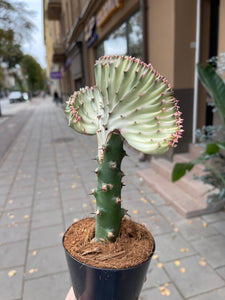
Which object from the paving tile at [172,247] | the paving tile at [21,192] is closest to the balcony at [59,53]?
the paving tile at [21,192]

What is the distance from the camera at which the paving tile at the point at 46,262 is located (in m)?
2.73

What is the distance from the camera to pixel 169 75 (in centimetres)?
496

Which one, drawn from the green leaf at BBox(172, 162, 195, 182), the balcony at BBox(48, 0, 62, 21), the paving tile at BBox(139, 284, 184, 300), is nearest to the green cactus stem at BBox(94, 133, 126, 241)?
the green leaf at BBox(172, 162, 195, 182)

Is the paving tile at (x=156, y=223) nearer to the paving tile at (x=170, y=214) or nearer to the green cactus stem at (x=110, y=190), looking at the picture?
the paving tile at (x=170, y=214)

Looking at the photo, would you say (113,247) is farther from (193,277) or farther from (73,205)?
(73,205)

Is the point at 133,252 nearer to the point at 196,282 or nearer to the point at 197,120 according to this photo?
the point at 196,282

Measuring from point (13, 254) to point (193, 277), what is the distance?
7.16 feet

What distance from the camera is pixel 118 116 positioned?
3.63 feet

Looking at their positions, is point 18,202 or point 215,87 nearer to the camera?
point 215,87

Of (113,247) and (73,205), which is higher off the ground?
(113,247)

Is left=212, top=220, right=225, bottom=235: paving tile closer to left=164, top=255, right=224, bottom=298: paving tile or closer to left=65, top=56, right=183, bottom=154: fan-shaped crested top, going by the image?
left=164, top=255, right=224, bottom=298: paving tile

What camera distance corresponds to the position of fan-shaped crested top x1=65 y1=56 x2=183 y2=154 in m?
1.02

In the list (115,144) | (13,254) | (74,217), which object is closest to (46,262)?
(13,254)

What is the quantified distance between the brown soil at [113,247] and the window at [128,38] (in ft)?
17.9
